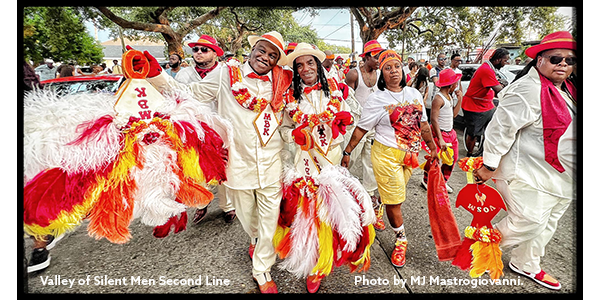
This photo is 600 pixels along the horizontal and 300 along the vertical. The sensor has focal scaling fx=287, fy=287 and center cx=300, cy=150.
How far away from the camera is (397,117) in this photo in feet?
7.74

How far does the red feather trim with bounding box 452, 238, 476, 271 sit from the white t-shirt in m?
0.83

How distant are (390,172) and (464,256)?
2.78 ft

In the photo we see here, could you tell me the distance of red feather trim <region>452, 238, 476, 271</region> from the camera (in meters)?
2.22

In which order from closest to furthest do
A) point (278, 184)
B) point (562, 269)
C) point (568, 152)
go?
point (568, 152) < point (278, 184) < point (562, 269)

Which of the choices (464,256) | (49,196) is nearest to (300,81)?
(49,196)

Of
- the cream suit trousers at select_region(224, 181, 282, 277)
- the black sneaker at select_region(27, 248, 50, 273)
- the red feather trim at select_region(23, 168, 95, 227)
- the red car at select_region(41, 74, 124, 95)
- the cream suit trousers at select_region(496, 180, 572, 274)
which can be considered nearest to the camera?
the red feather trim at select_region(23, 168, 95, 227)

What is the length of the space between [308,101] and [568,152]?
A: 1.72 metres

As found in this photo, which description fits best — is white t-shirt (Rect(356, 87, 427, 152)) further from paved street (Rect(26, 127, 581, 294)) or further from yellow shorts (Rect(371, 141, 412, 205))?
paved street (Rect(26, 127, 581, 294))

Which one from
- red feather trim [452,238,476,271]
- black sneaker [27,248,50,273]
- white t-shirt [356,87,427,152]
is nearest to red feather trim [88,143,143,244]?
black sneaker [27,248,50,273]

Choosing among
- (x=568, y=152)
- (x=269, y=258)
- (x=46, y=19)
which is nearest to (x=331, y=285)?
(x=269, y=258)

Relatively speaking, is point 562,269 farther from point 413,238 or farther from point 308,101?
point 308,101

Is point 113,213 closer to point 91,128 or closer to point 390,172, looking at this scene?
point 91,128

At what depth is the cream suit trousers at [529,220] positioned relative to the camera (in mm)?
2039

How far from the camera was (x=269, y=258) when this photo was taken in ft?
7.16
